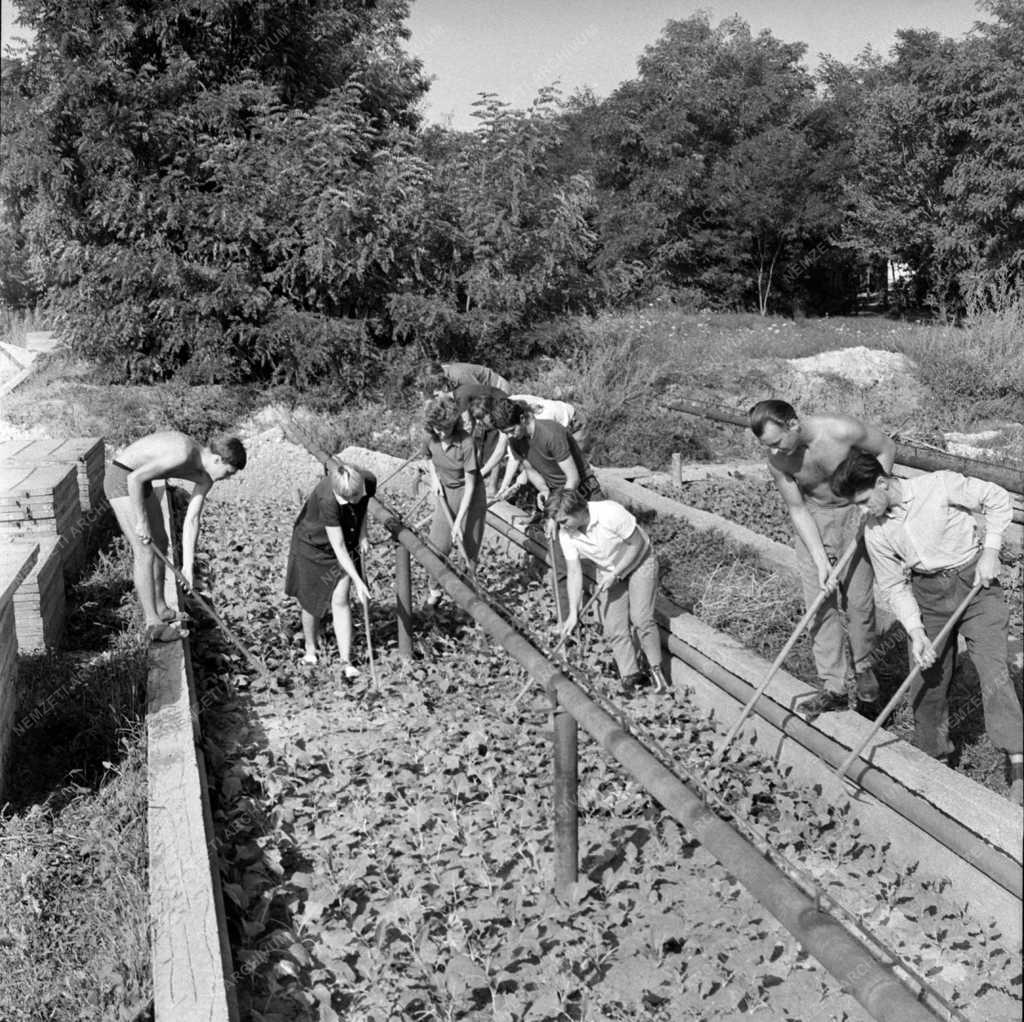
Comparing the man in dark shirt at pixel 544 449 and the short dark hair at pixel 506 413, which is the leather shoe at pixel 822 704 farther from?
the short dark hair at pixel 506 413

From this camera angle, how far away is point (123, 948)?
3.61 m

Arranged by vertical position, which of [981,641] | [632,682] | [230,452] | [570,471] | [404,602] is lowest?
[632,682]

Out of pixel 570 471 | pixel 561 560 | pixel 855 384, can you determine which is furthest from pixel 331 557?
pixel 855 384

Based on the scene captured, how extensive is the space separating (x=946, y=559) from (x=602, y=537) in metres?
1.79

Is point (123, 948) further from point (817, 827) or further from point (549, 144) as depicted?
point (549, 144)

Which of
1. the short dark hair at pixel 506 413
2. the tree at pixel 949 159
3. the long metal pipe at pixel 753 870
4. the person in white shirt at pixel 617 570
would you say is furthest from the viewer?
the tree at pixel 949 159

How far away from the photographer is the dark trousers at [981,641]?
4.36 metres

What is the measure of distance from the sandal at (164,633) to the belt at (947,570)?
4004 mm

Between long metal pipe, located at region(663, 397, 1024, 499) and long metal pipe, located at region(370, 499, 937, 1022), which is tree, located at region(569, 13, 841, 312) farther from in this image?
long metal pipe, located at region(370, 499, 937, 1022)

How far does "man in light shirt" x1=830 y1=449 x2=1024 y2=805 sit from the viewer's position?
4.31 meters

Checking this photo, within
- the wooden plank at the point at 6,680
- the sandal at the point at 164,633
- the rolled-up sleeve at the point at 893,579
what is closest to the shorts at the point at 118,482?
the sandal at the point at 164,633

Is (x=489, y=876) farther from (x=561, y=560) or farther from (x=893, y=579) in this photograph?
(x=561, y=560)

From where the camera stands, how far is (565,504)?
5422 mm

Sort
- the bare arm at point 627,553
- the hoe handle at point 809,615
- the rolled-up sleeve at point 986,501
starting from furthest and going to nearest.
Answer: the bare arm at point 627,553 < the hoe handle at point 809,615 < the rolled-up sleeve at point 986,501
